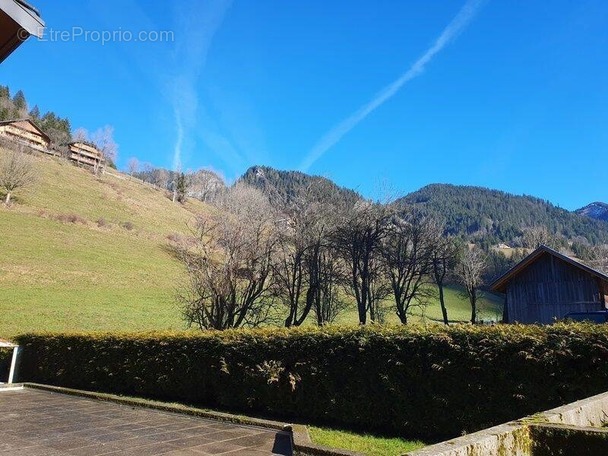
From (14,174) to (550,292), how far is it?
56004 mm

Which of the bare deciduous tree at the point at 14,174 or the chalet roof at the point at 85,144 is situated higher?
the chalet roof at the point at 85,144

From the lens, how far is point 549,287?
73.2 feet

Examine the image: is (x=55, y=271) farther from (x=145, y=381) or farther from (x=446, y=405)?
(x=446, y=405)

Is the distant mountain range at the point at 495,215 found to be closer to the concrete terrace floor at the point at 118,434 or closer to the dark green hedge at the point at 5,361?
the dark green hedge at the point at 5,361

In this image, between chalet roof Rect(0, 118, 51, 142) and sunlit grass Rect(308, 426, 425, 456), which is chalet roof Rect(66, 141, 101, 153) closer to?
chalet roof Rect(0, 118, 51, 142)

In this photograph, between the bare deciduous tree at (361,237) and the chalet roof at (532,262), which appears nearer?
the chalet roof at (532,262)

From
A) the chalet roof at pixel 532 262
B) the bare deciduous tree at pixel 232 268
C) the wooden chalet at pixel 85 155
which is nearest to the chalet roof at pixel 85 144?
the wooden chalet at pixel 85 155

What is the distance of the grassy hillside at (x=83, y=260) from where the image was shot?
1091 inches

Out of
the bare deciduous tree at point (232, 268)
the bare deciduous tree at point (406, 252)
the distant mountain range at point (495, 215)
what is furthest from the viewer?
the distant mountain range at point (495, 215)

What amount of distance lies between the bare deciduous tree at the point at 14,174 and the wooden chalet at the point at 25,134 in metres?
30.8

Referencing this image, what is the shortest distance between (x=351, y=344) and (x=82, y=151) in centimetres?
9932

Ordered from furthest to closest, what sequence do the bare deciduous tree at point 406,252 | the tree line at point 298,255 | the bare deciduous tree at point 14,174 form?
the bare deciduous tree at point 14,174, the bare deciduous tree at point 406,252, the tree line at point 298,255

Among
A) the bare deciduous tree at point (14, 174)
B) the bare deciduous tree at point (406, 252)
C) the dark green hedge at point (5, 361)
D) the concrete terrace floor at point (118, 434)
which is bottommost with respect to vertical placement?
the concrete terrace floor at point (118, 434)

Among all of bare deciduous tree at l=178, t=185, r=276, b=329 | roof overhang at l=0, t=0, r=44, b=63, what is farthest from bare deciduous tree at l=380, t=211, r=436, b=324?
roof overhang at l=0, t=0, r=44, b=63
